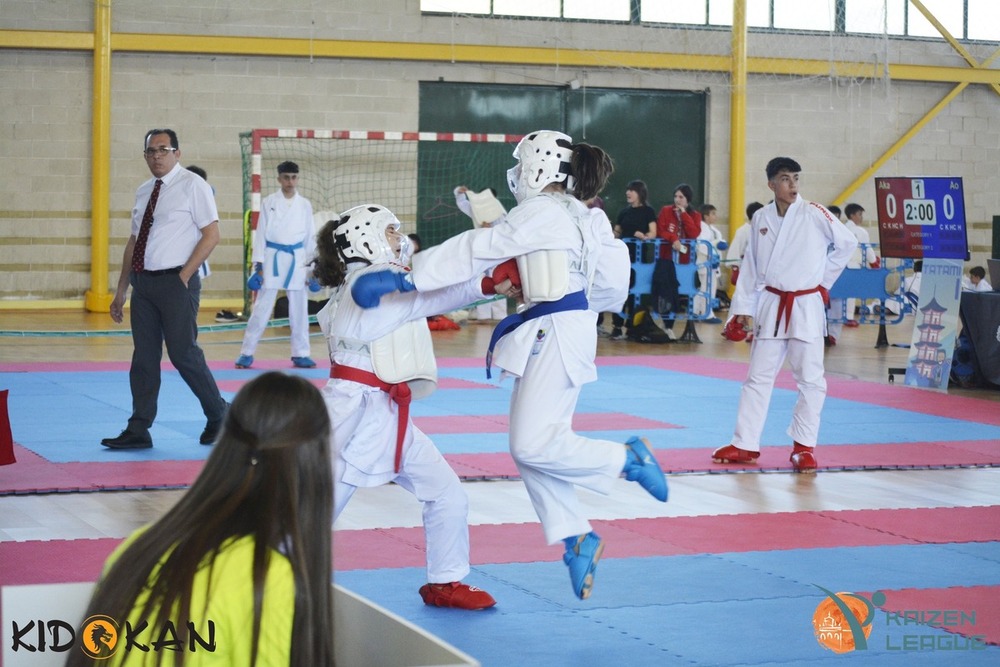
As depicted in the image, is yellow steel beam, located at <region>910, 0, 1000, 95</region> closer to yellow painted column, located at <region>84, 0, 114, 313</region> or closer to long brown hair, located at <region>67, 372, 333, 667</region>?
yellow painted column, located at <region>84, 0, 114, 313</region>

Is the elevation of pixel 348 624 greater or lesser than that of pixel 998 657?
greater

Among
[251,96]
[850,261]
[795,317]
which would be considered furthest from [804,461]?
[251,96]

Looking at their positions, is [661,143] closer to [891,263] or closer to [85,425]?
[891,263]

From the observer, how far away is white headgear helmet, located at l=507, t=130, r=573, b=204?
14.4 feet

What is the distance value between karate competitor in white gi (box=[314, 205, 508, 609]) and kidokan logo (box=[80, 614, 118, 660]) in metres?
2.14

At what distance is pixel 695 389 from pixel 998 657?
6.48 metres

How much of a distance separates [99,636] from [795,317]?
5506 millimetres

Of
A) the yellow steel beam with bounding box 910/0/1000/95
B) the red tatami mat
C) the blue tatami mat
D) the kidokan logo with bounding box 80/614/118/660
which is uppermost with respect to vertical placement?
the yellow steel beam with bounding box 910/0/1000/95

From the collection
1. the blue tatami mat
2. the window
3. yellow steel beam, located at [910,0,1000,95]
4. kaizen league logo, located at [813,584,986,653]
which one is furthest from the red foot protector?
yellow steel beam, located at [910,0,1000,95]

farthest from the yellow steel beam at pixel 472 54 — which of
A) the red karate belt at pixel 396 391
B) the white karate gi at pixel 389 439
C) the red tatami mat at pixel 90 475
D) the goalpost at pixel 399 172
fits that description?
the red karate belt at pixel 396 391

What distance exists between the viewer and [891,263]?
60.3ft

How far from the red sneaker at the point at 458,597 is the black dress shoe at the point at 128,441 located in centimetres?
327

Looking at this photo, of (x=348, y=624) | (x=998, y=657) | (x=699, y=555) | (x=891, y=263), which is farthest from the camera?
(x=891, y=263)

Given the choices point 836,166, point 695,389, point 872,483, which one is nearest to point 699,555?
point 872,483
